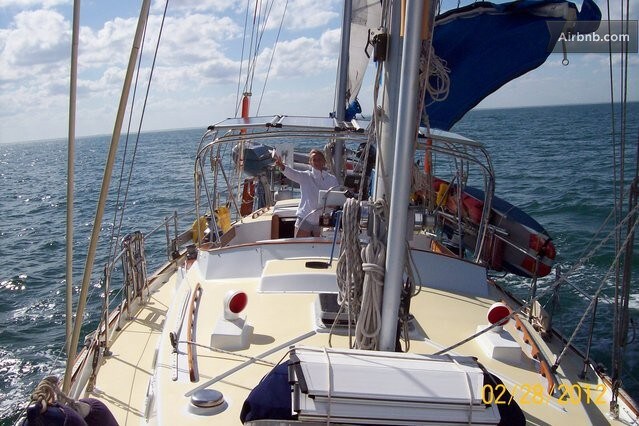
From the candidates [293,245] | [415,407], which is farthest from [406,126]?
[293,245]

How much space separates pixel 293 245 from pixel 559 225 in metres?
11.2

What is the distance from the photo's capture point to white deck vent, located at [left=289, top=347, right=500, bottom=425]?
2.29 m

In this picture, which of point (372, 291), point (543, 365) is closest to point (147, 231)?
point (543, 365)

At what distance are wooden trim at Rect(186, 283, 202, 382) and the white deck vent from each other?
4.10ft

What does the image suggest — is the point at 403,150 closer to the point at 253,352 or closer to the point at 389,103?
the point at 389,103

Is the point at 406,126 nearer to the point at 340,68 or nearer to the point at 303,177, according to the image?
the point at 303,177

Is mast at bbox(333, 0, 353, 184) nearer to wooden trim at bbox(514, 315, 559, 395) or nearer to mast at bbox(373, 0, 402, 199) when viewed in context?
wooden trim at bbox(514, 315, 559, 395)

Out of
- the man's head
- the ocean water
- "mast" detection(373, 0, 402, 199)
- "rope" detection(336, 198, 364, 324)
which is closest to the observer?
"mast" detection(373, 0, 402, 199)

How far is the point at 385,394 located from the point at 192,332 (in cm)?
214

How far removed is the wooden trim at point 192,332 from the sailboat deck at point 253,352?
0.06ft

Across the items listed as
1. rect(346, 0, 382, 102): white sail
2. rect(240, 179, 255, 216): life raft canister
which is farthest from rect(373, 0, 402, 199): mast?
rect(240, 179, 255, 216): life raft canister

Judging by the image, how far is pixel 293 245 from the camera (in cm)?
529

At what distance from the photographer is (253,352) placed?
3.70 meters
